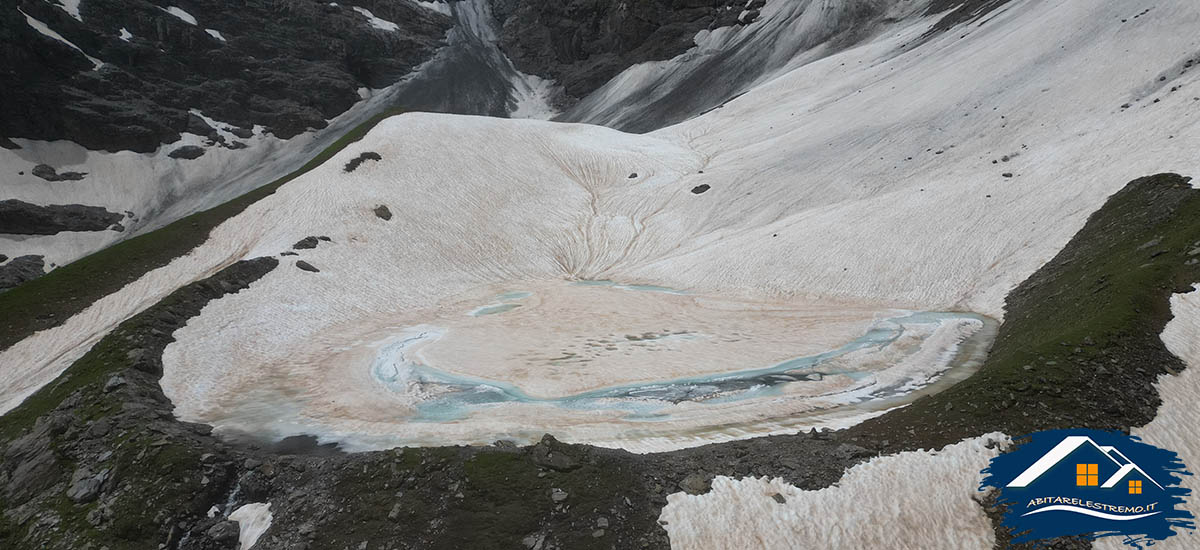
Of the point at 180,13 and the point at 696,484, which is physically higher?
the point at 180,13

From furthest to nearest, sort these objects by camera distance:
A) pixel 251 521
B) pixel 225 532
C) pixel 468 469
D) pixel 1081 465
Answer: pixel 468 469 < pixel 251 521 < pixel 225 532 < pixel 1081 465

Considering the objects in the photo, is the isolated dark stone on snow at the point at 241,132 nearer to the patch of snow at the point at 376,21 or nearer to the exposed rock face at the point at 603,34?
the patch of snow at the point at 376,21

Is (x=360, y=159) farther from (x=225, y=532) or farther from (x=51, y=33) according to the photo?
(x=51, y=33)

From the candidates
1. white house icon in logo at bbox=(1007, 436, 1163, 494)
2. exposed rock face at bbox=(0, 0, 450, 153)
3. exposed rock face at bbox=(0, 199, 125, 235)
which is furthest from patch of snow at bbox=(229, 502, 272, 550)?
exposed rock face at bbox=(0, 0, 450, 153)

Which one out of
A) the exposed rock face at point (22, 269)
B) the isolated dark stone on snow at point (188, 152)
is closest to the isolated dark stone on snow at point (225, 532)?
the exposed rock face at point (22, 269)

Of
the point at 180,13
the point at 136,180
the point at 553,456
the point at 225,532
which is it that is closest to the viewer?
the point at 225,532

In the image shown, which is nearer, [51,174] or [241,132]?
[51,174]

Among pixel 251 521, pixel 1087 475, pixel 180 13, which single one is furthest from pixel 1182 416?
pixel 180 13
